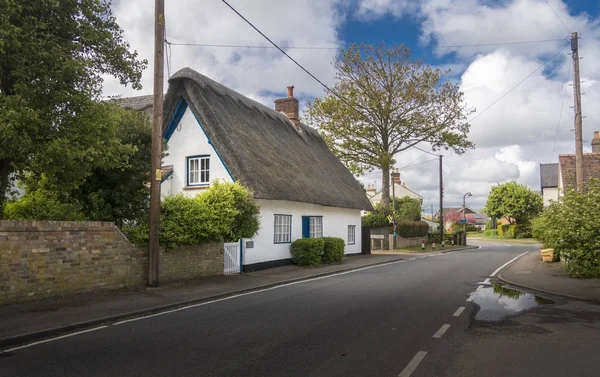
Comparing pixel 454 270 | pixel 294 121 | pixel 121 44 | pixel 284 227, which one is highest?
pixel 294 121

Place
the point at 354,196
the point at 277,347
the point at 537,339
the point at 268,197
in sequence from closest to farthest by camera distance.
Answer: the point at 277,347 < the point at 537,339 < the point at 268,197 < the point at 354,196

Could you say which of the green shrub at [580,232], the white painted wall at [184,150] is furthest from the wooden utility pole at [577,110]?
the white painted wall at [184,150]

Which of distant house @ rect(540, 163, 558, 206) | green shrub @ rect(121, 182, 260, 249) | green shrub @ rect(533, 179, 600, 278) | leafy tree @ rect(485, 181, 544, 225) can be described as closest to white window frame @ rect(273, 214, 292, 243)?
green shrub @ rect(121, 182, 260, 249)

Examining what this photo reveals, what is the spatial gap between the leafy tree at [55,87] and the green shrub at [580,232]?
13633mm

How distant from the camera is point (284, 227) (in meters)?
20.5

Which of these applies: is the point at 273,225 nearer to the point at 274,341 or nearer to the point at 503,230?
the point at 274,341

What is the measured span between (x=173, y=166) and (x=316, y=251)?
684 centimetres

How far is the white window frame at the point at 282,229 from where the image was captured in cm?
1979

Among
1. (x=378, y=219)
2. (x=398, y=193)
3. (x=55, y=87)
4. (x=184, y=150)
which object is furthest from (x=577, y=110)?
(x=398, y=193)

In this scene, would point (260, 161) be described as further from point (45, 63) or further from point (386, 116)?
point (386, 116)

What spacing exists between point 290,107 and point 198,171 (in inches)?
466

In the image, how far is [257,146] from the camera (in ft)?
66.6

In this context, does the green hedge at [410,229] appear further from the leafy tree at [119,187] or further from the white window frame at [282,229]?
the leafy tree at [119,187]

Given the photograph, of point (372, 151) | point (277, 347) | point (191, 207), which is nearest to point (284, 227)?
point (191, 207)
